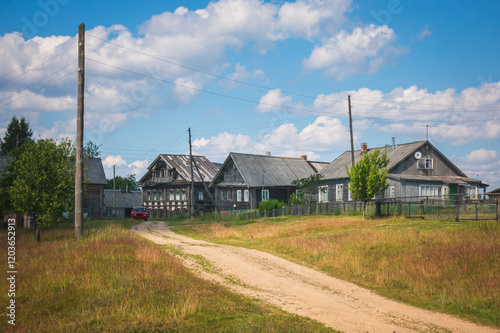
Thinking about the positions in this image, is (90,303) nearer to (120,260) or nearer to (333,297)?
(120,260)

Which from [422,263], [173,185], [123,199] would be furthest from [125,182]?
[422,263]

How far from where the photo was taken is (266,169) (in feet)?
178

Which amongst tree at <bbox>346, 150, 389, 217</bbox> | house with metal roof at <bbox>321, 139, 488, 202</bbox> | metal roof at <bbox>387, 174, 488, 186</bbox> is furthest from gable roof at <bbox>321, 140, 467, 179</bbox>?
tree at <bbox>346, 150, 389, 217</bbox>

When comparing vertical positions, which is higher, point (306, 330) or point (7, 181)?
point (7, 181)

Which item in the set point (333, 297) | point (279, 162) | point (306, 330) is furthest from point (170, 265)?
point (279, 162)

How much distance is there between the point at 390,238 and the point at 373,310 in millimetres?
9029

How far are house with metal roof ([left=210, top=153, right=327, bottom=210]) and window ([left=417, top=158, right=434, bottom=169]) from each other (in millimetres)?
15806

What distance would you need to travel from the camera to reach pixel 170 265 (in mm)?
13805

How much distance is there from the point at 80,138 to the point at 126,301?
11.5 meters

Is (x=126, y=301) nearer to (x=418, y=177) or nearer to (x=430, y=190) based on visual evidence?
(x=418, y=177)

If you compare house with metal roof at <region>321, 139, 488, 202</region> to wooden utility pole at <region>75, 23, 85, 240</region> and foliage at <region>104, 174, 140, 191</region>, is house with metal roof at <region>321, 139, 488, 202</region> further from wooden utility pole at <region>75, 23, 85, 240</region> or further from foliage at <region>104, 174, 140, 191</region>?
foliage at <region>104, 174, 140, 191</region>

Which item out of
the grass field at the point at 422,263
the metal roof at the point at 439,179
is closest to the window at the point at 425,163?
the metal roof at the point at 439,179

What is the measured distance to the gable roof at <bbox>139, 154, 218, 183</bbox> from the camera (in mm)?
59312

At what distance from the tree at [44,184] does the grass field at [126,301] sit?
304 inches
